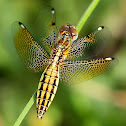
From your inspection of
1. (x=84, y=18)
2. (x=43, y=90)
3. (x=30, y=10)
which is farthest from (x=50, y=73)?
(x=30, y=10)

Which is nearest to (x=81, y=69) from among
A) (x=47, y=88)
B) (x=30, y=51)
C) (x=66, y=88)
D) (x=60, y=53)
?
(x=60, y=53)

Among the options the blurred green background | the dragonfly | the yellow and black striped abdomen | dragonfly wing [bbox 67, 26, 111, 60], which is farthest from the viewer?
the blurred green background

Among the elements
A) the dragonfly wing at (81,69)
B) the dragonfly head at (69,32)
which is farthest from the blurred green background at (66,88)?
the dragonfly head at (69,32)

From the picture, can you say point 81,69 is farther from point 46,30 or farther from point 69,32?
point 46,30

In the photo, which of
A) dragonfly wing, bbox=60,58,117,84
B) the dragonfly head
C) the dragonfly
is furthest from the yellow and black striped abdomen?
the dragonfly head

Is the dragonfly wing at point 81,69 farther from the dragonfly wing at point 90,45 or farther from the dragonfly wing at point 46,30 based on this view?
the dragonfly wing at point 46,30

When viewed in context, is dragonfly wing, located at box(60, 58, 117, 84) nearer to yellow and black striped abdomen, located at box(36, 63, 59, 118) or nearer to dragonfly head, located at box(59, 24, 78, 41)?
yellow and black striped abdomen, located at box(36, 63, 59, 118)

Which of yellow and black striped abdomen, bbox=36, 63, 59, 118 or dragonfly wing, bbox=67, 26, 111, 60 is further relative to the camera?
dragonfly wing, bbox=67, 26, 111, 60
